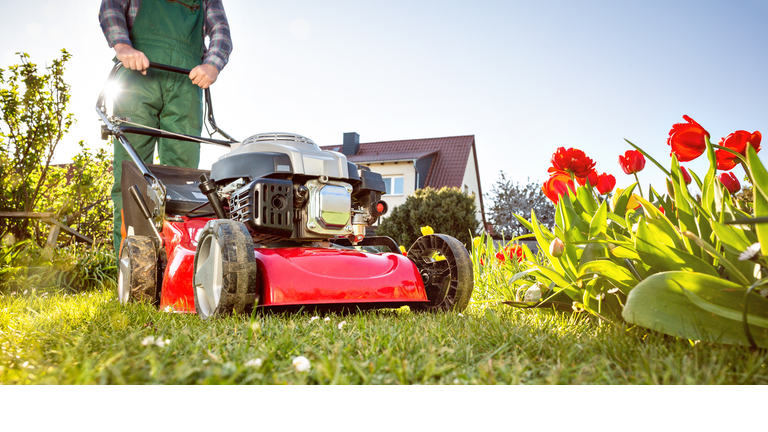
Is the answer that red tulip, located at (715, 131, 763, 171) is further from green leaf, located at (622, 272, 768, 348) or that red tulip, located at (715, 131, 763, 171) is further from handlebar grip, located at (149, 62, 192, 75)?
handlebar grip, located at (149, 62, 192, 75)

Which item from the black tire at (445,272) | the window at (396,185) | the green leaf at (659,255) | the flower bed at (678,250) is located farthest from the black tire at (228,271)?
the window at (396,185)

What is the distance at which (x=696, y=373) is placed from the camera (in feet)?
3.24

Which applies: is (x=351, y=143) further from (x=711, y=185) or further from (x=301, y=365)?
(x=301, y=365)

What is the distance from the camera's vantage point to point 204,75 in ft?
10.6

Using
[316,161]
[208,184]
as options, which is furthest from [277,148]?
[208,184]

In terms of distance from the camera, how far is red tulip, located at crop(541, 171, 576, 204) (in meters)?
2.15

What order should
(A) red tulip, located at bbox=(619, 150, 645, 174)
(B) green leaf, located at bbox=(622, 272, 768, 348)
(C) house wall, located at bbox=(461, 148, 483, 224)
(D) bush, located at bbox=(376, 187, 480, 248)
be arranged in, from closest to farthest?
(B) green leaf, located at bbox=(622, 272, 768, 348) < (A) red tulip, located at bbox=(619, 150, 645, 174) < (D) bush, located at bbox=(376, 187, 480, 248) < (C) house wall, located at bbox=(461, 148, 483, 224)

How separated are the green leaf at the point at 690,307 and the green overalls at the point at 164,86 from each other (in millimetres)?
3194

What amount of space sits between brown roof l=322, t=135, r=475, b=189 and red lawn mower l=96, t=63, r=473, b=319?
1538 cm

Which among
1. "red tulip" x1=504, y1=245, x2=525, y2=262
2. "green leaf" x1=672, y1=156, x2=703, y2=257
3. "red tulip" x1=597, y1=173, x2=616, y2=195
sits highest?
"red tulip" x1=597, y1=173, x2=616, y2=195

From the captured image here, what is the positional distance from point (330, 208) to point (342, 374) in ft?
3.75

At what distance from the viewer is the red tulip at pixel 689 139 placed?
144 cm

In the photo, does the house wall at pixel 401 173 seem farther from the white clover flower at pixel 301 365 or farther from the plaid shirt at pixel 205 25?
the white clover flower at pixel 301 365

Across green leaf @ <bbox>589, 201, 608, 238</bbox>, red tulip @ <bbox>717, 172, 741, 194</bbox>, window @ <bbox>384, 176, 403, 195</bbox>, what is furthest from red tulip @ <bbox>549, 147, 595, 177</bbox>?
window @ <bbox>384, 176, 403, 195</bbox>
